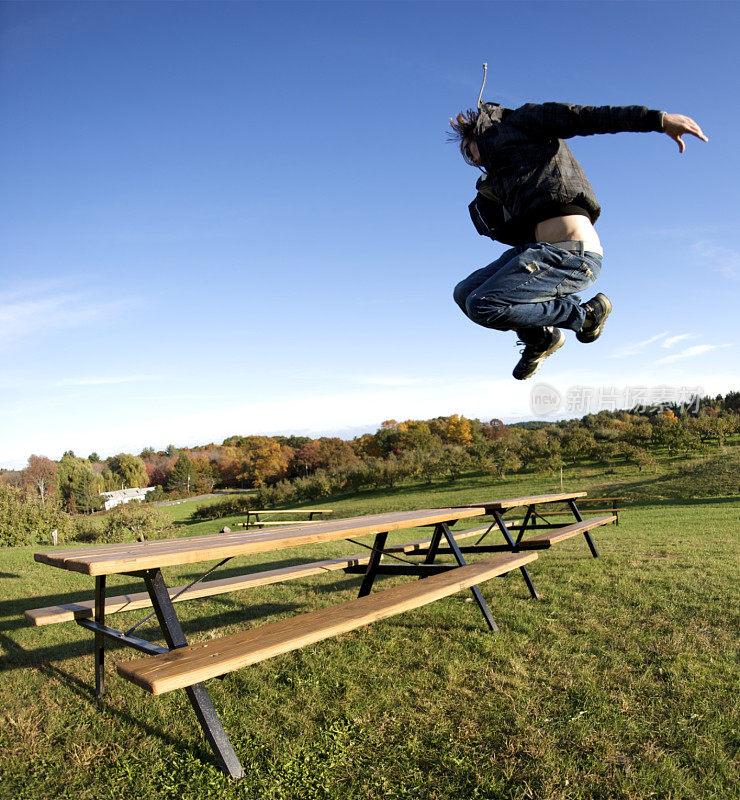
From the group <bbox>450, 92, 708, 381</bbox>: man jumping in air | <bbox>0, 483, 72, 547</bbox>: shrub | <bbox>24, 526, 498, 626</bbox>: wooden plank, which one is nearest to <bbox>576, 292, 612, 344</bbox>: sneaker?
<bbox>450, 92, 708, 381</bbox>: man jumping in air

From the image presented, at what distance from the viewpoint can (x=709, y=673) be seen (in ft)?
9.54

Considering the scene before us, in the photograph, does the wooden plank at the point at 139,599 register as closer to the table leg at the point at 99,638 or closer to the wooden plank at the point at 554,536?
the table leg at the point at 99,638

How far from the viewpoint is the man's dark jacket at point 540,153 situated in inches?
112

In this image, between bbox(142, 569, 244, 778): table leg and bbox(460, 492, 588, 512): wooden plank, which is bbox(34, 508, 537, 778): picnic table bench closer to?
bbox(142, 569, 244, 778): table leg

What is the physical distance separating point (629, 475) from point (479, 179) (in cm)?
2314

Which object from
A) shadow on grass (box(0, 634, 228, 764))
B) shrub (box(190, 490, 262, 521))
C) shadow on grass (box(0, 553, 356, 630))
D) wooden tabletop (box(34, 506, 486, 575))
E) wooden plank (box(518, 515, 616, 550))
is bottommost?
shrub (box(190, 490, 262, 521))

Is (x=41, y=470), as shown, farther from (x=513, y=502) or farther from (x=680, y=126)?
(x=680, y=126)

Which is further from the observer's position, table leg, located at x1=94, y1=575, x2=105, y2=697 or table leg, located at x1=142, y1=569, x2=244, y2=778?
table leg, located at x1=94, y1=575, x2=105, y2=697

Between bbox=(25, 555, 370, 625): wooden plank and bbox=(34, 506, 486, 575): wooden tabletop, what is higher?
bbox=(34, 506, 486, 575): wooden tabletop

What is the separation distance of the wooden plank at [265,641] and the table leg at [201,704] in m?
0.13

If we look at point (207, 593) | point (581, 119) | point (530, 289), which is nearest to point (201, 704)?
point (207, 593)

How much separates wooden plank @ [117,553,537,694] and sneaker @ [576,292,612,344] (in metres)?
1.69

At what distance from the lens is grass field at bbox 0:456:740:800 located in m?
2.09

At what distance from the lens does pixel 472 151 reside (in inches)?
131
